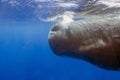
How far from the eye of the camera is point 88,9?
8469mm

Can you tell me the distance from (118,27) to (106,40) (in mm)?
170

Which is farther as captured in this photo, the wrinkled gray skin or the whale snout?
the whale snout

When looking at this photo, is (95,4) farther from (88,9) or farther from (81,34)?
(81,34)

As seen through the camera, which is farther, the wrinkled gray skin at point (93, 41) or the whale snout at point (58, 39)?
the whale snout at point (58, 39)

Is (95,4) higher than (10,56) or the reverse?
higher

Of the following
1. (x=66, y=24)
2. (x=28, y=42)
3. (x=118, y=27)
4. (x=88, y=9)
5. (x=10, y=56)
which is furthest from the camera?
(x=10, y=56)

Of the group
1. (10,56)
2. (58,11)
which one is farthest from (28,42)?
(58,11)

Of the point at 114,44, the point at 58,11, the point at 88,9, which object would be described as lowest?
the point at 58,11

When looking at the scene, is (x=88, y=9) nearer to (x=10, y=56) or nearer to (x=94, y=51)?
(x=94, y=51)

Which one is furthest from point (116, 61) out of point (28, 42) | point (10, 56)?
point (10, 56)

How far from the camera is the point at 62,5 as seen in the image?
11.6 metres

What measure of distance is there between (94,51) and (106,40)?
160 mm

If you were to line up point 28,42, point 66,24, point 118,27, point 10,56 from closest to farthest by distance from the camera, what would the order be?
point 118,27
point 66,24
point 28,42
point 10,56

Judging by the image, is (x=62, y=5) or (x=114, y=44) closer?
(x=114, y=44)
